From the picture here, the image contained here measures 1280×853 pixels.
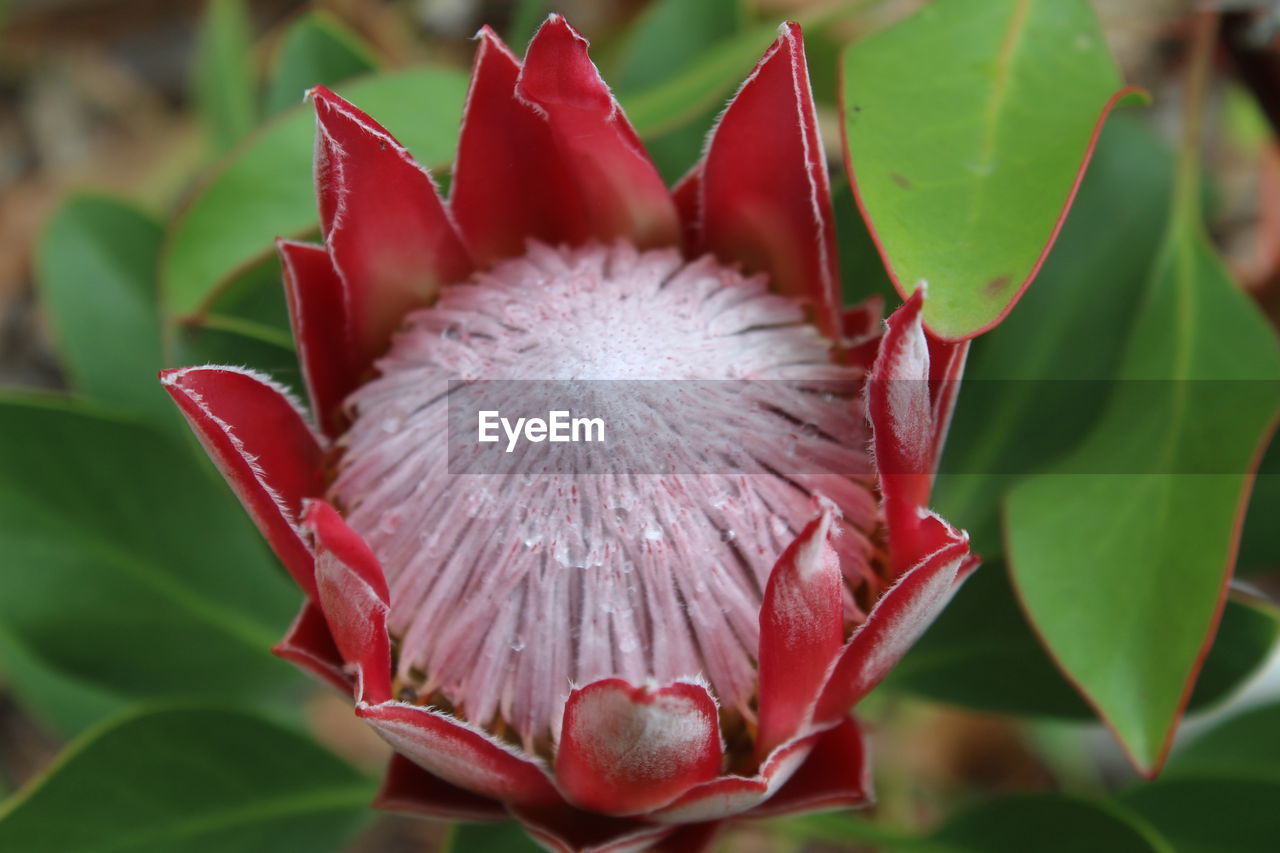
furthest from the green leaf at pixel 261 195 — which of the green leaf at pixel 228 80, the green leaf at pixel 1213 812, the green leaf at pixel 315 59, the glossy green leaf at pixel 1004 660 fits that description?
the green leaf at pixel 1213 812

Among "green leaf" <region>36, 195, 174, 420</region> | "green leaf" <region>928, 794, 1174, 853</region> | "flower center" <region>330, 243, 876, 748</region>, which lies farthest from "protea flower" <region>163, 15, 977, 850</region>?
"green leaf" <region>36, 195, 174, 420</region>

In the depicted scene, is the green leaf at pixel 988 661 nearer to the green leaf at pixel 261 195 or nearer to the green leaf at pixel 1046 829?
the green leaf at pixel 1046 829

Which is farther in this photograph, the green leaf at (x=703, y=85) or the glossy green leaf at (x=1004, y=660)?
the green leaf at (x=703, y=85)

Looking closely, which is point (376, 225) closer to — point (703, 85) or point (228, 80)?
point (703, 85)

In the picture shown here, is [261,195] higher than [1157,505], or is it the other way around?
[261,195]

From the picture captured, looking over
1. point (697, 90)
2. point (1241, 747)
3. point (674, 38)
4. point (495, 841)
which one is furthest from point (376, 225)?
point (1241, 747)

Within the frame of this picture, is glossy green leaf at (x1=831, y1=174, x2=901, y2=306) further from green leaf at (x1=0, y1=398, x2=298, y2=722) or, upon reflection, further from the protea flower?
green leaf at (x1=0, y1=398, x2=298, y2=722)
